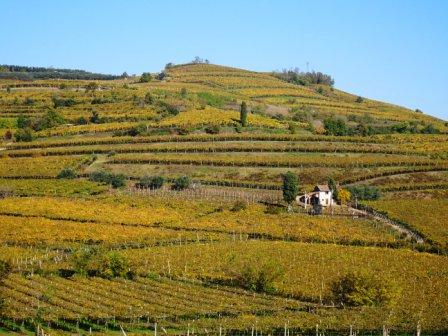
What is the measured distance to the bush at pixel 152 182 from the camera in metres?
112

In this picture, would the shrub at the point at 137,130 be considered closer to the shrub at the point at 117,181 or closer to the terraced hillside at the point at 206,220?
the terraced hillside at the point at 206,220

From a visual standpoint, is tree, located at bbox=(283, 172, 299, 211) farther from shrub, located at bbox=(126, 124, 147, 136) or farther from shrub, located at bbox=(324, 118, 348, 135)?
shrub, located at bbox=(324, 118, 348, 135)

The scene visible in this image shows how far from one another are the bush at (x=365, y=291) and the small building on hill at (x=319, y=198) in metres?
43.5

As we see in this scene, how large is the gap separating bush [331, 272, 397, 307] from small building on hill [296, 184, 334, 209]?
43476 millimetres

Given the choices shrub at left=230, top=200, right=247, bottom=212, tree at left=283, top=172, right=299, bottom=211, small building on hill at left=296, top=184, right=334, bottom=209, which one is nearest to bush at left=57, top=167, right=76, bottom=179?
shrub at left=230, top=200, right=247, bottom=212

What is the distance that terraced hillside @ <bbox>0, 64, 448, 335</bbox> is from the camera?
57.4m

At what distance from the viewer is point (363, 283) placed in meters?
60.2

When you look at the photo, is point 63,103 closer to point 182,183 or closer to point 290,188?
point 182,183

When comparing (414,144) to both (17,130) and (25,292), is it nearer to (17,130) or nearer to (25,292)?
(17,130)

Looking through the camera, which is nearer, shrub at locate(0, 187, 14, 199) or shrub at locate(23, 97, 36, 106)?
shrub at locate(0, 187, 14, 199)

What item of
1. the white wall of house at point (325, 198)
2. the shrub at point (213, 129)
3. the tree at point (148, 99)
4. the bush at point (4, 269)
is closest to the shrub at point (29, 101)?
the tree at point (148, 99)

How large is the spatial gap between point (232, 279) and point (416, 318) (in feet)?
57.3

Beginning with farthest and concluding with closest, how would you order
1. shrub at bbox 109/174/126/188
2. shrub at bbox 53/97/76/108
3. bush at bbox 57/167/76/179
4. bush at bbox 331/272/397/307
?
shrub at bbox 53/97/76/108 → bush at bbox 57/167/76/179 → shrub at bbox 109/174/126/188 → bush at bbox 331/272/397/307

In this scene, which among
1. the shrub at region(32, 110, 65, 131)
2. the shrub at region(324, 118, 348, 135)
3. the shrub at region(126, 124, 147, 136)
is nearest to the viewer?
the shrub at region(126, 124, 147, 136)
